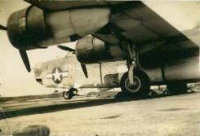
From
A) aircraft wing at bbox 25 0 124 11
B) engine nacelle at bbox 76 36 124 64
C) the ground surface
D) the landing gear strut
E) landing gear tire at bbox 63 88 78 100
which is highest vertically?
aircraft wing at bbox 25 0 124 11

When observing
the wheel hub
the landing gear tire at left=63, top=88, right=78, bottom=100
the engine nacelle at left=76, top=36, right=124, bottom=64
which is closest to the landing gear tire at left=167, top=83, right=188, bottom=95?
the engine nacelle at left=76, top=36, right=124, bottom=64

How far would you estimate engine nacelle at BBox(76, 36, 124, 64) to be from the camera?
8047mm

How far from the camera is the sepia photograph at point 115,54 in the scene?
4.55 metres

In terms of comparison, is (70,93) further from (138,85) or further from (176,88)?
(138,85)

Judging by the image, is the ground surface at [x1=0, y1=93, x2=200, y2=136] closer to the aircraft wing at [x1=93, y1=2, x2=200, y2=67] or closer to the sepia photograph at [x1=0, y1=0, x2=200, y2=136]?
the sepia photograph at [x1=0, y1=0, x2=200, y2=136]

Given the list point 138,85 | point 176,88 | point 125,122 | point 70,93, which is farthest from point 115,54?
point 70,93

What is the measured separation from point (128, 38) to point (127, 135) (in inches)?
152

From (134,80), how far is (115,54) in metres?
0.95

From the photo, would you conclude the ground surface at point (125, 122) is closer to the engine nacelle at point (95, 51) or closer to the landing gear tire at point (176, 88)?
the engine nacelle at point (95, 51)

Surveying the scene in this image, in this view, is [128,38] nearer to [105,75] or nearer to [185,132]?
[105,75]

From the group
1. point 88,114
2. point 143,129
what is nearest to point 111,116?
point 88,114

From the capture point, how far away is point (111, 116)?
5.04 m

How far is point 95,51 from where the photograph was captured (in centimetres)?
813

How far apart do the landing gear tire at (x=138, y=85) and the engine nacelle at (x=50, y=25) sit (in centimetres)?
150
